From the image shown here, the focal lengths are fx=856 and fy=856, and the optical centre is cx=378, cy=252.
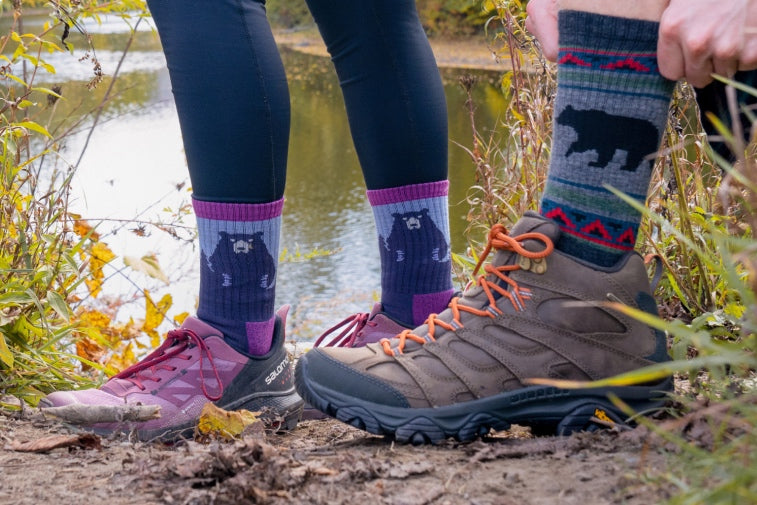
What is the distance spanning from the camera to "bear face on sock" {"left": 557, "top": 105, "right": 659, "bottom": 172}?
120cm

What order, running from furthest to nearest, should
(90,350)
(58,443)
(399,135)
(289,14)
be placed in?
1. (289,14)
2. (90,350)
3. (399,135)
4. (58,443)

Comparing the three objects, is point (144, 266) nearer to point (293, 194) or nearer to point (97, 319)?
point (97, 319)

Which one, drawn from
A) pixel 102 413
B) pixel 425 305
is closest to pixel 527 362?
pixel 425 305

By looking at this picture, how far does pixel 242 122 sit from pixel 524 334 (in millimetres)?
574

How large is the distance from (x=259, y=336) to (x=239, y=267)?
14 cm

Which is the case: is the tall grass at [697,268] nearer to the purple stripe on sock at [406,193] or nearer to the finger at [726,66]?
the finger at [726,66]

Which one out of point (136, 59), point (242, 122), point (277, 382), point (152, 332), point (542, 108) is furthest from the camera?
point (136, 59)

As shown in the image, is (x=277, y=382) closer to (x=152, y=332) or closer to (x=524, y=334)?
(x=524, y=334)

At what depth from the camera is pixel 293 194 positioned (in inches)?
216

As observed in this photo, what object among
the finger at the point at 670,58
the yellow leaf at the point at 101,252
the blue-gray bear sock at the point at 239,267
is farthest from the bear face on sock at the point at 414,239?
the yellow leaf at the point at 101,252

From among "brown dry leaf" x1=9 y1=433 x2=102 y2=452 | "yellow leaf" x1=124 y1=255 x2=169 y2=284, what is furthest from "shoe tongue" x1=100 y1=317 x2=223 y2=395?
"yellow leaf" x1=124 y1=255 x2=169 y2=284

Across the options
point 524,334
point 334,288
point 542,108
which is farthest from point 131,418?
point 334,288

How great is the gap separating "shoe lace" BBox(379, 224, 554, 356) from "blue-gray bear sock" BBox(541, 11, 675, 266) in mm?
54

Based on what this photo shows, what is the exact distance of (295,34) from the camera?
1716cm
